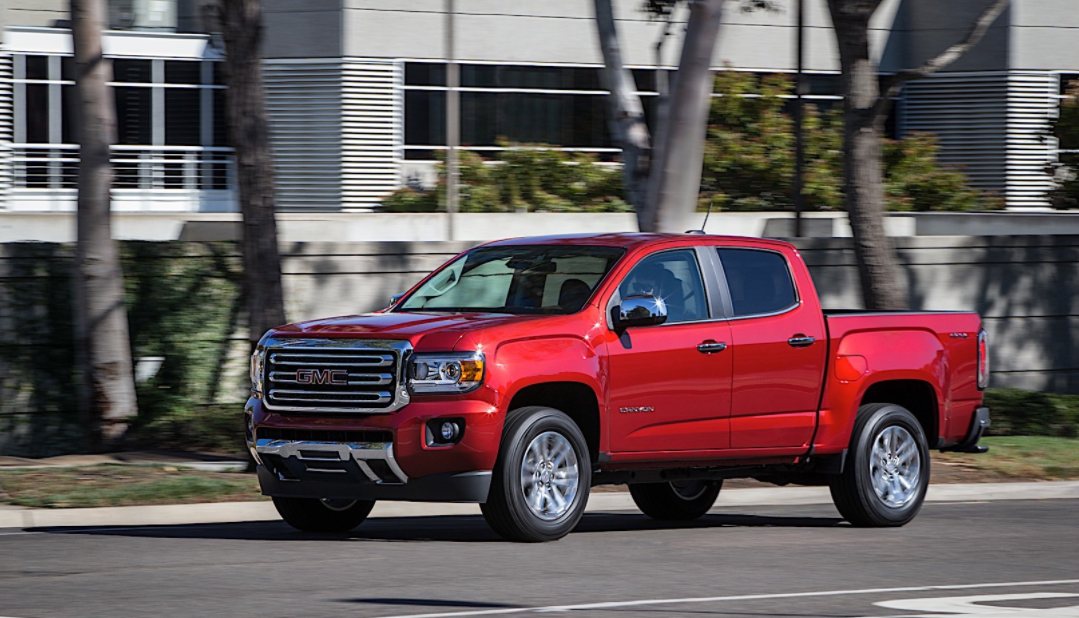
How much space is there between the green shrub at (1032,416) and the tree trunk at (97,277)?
28.5ft

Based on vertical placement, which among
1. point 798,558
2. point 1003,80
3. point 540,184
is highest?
point 1003,80

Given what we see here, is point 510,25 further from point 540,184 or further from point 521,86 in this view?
point 540,184

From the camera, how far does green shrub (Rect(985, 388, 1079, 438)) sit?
17.9 meters

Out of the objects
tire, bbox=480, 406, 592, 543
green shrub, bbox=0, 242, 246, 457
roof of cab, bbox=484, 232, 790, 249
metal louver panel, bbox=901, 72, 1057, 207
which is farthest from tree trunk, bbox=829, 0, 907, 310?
metal louver panel, bbox=901, 72, 1057, 207

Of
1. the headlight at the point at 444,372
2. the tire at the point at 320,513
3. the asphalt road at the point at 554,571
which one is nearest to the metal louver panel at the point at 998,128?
the asphalt road at the point at 554,571

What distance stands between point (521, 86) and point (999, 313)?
16055mm

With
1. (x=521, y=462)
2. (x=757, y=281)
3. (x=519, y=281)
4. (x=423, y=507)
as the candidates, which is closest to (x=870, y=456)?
(x=757, y=281)

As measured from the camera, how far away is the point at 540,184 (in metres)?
33.0

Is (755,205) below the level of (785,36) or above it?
below

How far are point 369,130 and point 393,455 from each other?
976 inches

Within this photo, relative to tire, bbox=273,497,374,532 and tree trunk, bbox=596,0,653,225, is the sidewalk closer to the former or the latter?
tire, bbox=273,497,374,532

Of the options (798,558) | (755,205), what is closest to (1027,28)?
(755,205)

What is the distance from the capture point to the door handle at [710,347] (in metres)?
10.7

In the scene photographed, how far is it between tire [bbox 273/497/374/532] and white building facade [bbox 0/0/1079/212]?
21851mm
